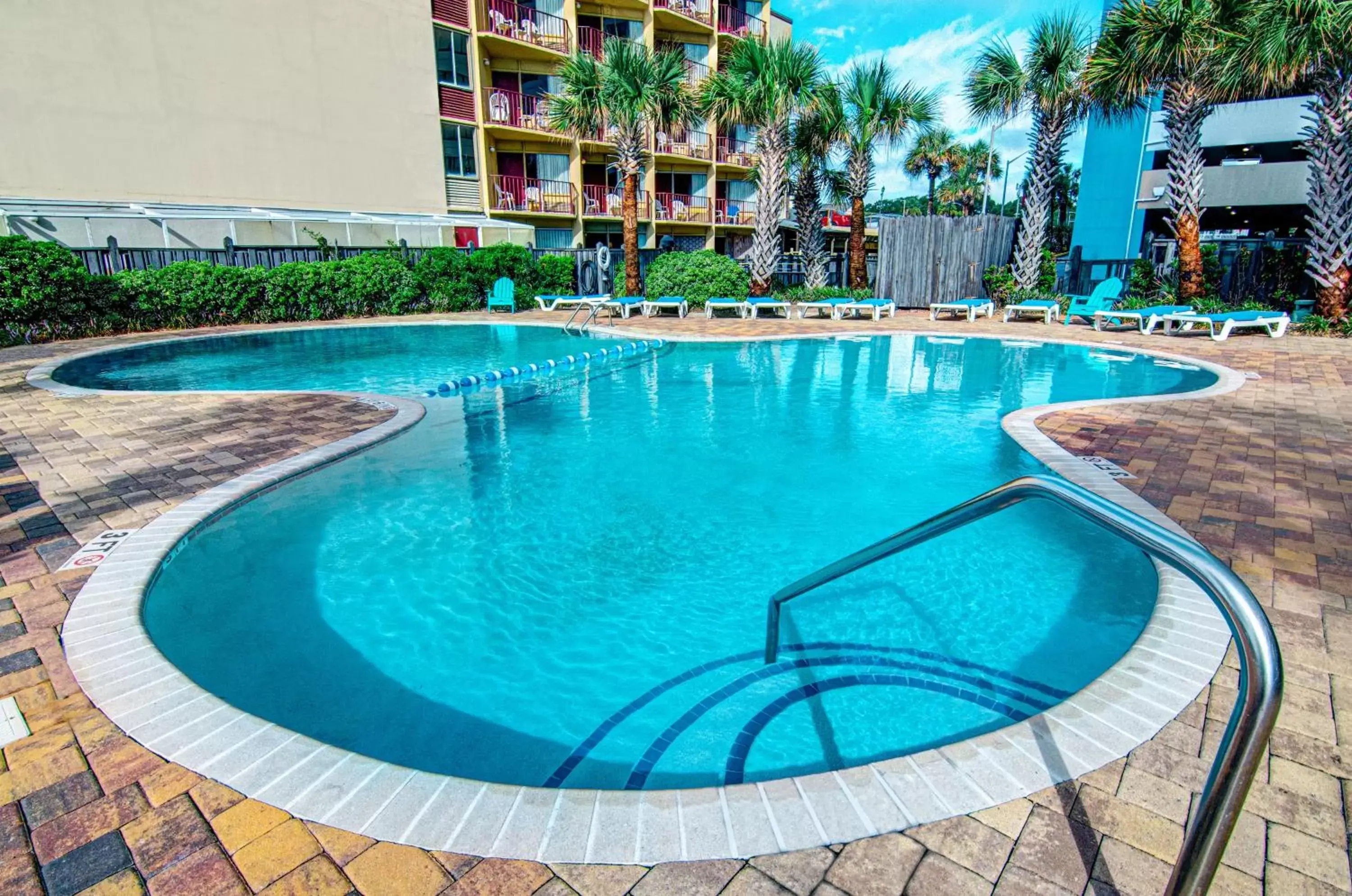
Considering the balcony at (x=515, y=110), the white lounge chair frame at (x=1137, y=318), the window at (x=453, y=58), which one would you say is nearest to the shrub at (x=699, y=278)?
the white lounge chair frame at (x=1137, y=318)

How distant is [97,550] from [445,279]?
1755 centimetres

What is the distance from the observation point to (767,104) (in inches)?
727

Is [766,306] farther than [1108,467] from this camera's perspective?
Yes

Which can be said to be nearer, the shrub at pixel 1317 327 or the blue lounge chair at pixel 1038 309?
the shrub at pixel 1317 327

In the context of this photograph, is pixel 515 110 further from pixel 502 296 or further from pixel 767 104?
pixel 767 104

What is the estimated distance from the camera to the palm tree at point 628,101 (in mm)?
18875

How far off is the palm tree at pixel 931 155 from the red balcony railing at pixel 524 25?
28267 millimetres

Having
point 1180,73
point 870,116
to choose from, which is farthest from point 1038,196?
point 870,116

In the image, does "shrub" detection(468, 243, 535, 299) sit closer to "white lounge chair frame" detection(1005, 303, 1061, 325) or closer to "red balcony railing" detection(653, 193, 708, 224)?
"red balcony railing" detection(653, 193, 708, 224)

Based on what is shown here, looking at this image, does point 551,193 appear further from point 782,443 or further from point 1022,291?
point 782,443

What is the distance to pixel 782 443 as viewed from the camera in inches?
307

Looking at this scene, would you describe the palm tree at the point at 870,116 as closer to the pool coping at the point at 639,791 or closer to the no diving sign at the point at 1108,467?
the no diving sign at the point at 1108,467

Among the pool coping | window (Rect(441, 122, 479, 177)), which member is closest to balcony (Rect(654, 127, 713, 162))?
window (Rect(441, 122, 479, 177))

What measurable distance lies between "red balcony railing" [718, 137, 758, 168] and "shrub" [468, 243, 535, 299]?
1407 centimetres
